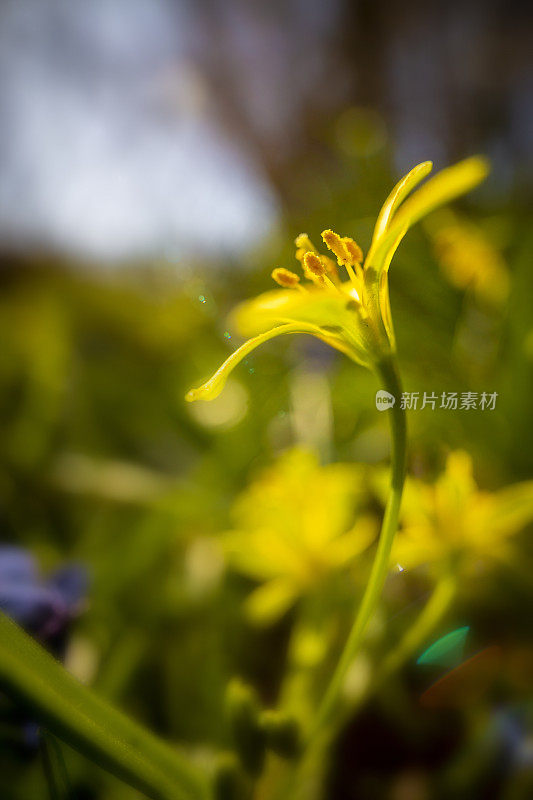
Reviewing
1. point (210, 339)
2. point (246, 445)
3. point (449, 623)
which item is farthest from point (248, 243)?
point (449, 623)

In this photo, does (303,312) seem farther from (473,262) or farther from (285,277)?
(473,262)

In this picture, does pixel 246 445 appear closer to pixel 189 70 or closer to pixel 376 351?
pixel 376 351

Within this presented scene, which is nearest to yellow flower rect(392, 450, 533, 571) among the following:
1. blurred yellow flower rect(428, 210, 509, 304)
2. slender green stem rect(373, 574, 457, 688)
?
slender green stem rect(373, 574, 457, 688)

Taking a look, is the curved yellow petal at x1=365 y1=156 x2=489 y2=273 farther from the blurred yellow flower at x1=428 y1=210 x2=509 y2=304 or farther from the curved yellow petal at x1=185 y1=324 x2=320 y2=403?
the blurred yellow flower at x1=428 y1=210 x2=509 y2=304

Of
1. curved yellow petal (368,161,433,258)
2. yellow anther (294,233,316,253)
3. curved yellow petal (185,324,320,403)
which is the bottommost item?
curved yellow petal (185,324,320,403)

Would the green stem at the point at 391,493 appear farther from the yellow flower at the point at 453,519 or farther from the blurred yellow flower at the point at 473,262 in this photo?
the blurred yellow flower at the point at 473,262

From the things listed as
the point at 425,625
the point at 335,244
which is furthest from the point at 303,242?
the point at 425,625

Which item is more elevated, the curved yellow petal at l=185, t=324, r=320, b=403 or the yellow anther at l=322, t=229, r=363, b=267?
the yellow anther at l=322, t=229, r=363, b=267

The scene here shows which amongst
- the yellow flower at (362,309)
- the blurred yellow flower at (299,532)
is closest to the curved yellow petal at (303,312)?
the yellow flower at (362,309)
